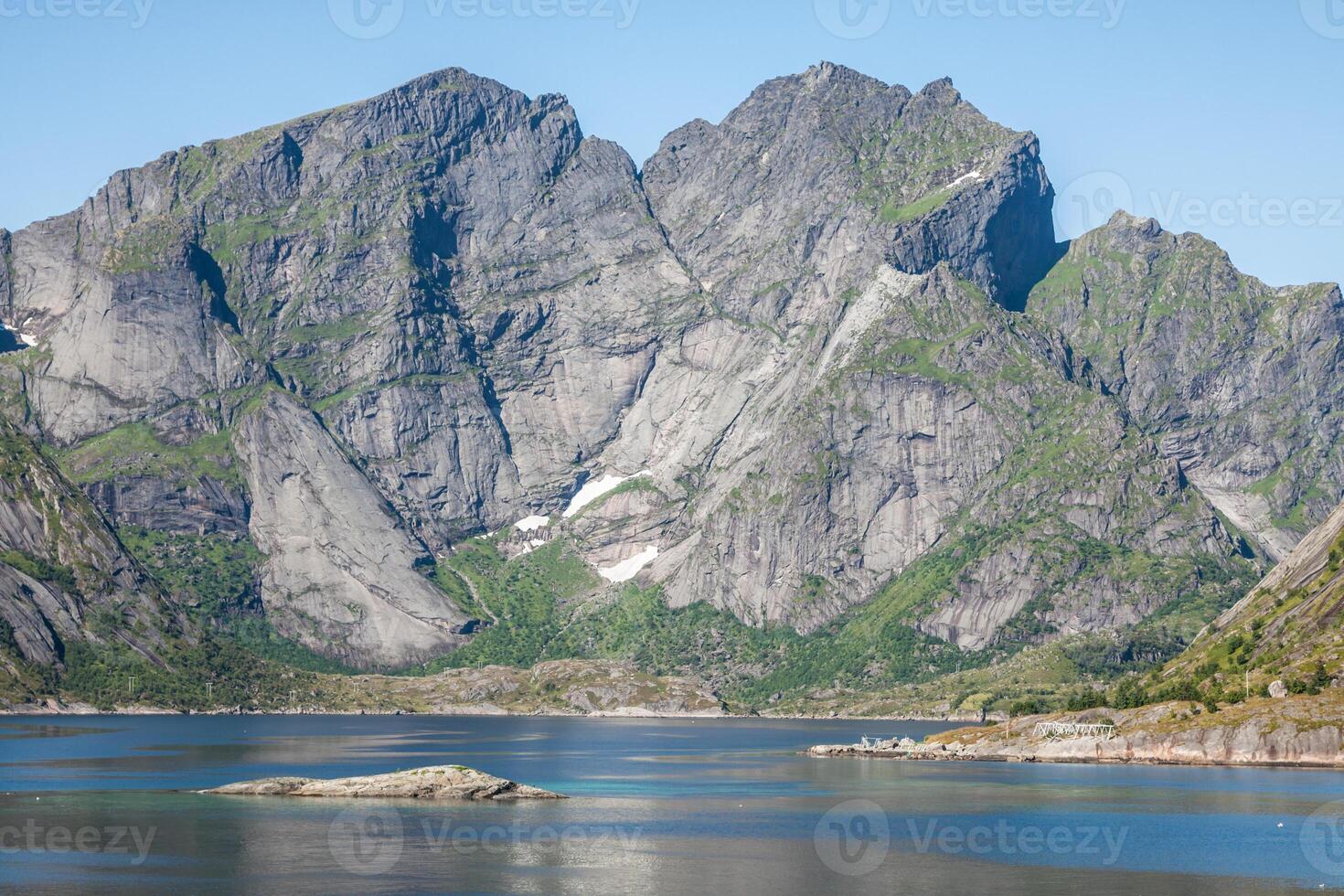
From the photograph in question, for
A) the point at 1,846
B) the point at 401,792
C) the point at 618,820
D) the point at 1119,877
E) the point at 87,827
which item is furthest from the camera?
the point at 401,792

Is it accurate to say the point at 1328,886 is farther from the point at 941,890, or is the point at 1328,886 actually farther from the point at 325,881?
the point at 325,881

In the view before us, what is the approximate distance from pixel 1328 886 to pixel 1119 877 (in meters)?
14.8

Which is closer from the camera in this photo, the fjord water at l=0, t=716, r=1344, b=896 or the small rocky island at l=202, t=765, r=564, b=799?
the fjord water at l=0, t=716, r=1344, b=896

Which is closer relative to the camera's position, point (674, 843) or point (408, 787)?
point (674, 843)

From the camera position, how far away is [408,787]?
187000 mm

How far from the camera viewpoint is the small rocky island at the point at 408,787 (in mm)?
186250

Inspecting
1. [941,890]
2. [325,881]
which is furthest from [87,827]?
[941,890]

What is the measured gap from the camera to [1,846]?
140000 millimetres

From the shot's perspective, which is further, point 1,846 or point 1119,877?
point 1,846

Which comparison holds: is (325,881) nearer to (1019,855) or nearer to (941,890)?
(941,890)

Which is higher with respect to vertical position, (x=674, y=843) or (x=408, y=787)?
(x=674, y=843)

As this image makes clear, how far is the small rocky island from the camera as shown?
611ft

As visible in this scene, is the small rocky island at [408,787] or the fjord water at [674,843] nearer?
the fjord water at [674,843]

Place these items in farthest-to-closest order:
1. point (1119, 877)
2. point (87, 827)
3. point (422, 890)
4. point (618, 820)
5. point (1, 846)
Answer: point (618, 820), point (87, 827), point (1, 846), point (1119, 877), point (422, 890)
